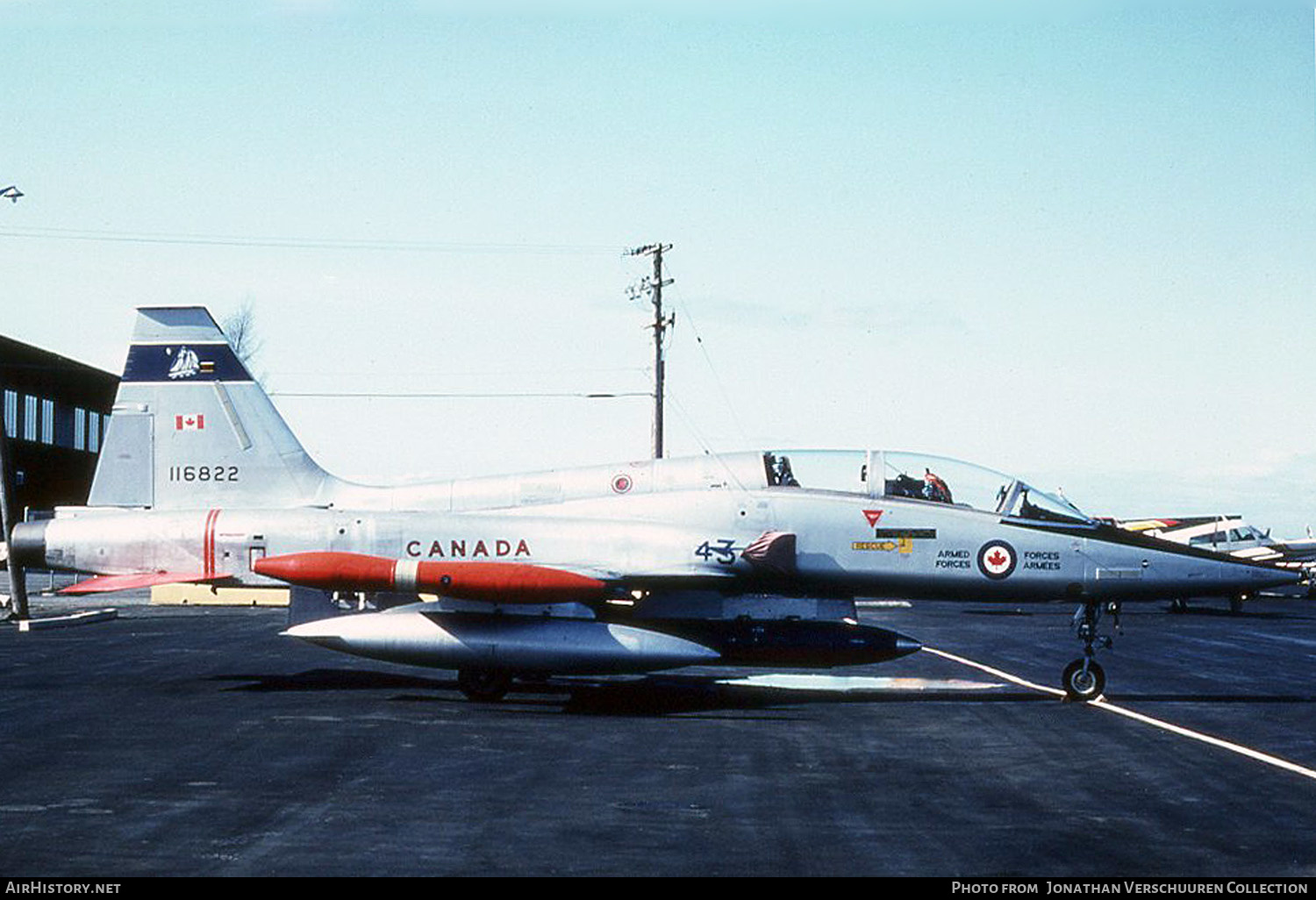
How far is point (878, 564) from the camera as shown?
17.4m

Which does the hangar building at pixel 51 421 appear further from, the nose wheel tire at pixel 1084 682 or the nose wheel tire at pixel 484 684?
the nose wheel tire at pixel 1084 682

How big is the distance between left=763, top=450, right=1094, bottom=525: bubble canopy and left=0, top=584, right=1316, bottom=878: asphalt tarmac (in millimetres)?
2472

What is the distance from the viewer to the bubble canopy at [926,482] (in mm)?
17641

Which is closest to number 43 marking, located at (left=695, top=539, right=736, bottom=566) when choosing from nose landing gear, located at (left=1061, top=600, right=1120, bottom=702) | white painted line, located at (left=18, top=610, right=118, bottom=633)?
nose landing gear, located at (left=1061, top=600, right=1120, bottom=702)

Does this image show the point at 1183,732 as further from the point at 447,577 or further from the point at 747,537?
the point at 447,577

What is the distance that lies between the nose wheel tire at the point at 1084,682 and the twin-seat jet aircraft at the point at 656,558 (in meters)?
0.02

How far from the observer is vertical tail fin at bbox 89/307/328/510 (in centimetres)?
1923

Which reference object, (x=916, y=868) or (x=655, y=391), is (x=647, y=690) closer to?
(x=916, y=868)

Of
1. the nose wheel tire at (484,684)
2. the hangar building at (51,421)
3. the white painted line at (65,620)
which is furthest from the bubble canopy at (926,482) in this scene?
the hangar building at (51,421)

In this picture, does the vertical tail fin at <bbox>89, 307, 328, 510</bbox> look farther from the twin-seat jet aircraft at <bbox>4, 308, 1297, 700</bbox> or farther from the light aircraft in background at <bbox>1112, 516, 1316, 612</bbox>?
the light aircraft in background at <bbox>1112, 516, 1316, 612</bbox>

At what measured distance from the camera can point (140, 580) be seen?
702 inches

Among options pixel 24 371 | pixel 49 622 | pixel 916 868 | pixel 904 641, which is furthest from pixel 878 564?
pixel 24 371

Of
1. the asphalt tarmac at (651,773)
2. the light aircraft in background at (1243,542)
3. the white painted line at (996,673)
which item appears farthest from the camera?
the light aircraft in background at (1243,542)
